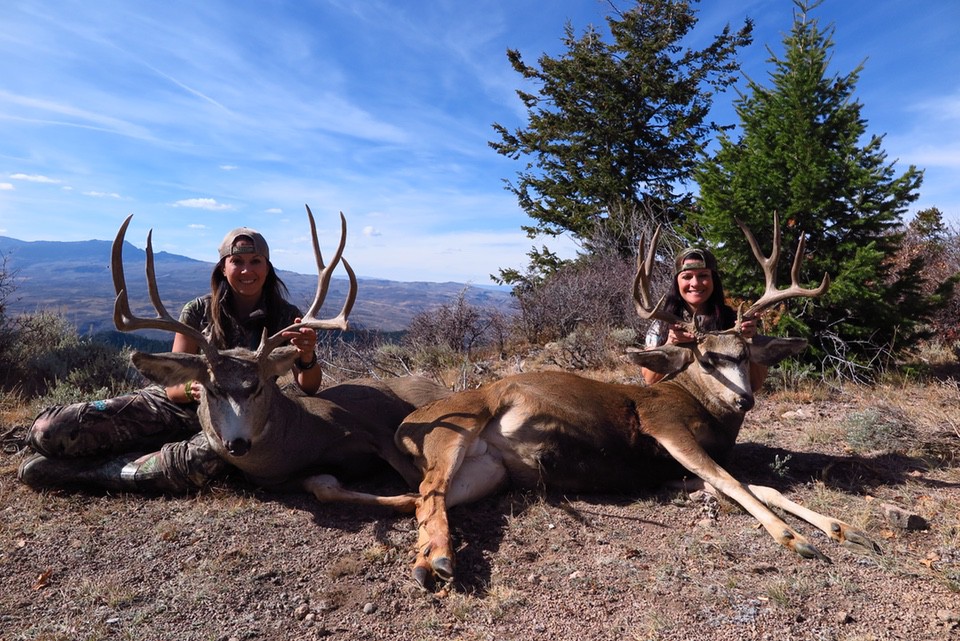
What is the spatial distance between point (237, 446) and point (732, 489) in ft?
9.54

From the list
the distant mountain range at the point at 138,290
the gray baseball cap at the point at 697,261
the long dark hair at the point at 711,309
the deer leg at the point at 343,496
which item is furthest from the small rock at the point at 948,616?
the distant mountain range at the point at 138,290

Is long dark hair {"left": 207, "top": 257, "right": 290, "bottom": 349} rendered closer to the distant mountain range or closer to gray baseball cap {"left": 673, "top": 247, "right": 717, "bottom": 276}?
the distant mountain range

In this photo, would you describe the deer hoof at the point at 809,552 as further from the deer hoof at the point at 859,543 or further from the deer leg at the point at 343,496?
the deer leg at the point at 343,496

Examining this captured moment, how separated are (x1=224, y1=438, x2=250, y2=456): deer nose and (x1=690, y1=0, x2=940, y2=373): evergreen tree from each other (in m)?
6.17

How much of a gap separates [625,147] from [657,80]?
180cm

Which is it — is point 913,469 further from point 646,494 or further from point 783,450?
point 646,494

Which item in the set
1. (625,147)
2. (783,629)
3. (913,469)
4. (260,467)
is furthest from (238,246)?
(625,147)

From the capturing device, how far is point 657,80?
637 inches

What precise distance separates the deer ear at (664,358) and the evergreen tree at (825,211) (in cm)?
341

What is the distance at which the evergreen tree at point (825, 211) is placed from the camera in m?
7.39

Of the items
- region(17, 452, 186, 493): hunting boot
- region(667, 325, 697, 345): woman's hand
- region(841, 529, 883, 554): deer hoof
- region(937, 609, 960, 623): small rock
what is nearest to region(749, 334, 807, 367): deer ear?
region(667, 325, 697, 345): woman's hand

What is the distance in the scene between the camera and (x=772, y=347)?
4598mm

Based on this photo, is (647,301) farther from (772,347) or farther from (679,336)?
(772,347)

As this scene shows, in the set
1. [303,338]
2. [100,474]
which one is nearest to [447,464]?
[303,338]
